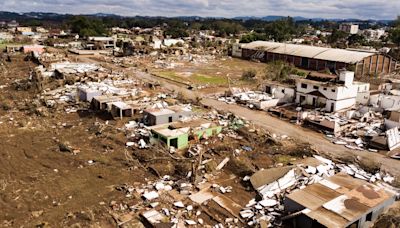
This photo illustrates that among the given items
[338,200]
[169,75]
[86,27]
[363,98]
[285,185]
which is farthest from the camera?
[86,27]

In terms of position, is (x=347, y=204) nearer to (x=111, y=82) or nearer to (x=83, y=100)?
(x=83, y=100)

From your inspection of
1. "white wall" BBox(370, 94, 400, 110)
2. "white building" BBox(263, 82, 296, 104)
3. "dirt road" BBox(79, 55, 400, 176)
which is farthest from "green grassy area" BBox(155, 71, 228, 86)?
"white wall" BBox(370, 94, 400, 110)

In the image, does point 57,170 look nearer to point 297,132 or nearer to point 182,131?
point 182,131

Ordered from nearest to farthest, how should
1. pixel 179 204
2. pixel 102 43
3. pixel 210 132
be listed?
pixel 179 204, pixel 210 132, pixel 102 43

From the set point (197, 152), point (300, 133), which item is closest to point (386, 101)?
point (300, 133)

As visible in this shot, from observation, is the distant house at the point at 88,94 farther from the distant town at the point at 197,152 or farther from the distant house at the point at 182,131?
the distant house at the point at 182,131

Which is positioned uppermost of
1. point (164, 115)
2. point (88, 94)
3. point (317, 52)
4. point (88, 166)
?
point (317, 52)
